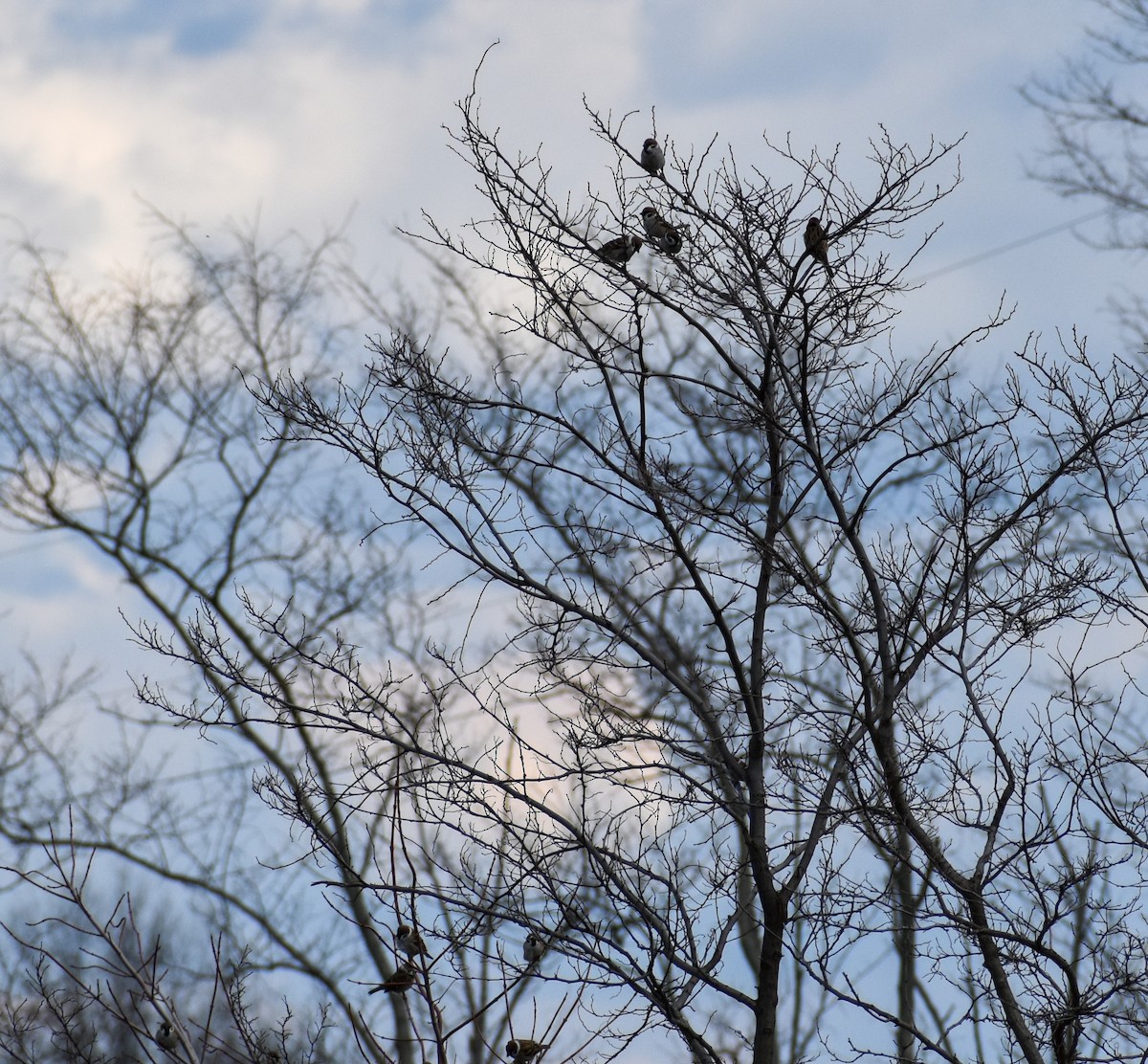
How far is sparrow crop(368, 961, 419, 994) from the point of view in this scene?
4064 mm

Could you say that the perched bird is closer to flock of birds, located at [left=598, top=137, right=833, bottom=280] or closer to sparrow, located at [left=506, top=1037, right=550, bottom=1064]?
→ sparrow, located at [left=506, top=1037, right=550, bottom=1064]

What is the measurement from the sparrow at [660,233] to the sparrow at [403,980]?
10.5 ft

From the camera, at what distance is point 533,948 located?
527 centimetres

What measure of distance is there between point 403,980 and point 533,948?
830mm

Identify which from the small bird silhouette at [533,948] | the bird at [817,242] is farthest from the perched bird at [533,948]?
the bird at [817,242]

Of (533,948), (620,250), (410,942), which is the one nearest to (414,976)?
(410,942)

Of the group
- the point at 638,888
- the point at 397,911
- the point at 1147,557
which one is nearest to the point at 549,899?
the point at 638,888

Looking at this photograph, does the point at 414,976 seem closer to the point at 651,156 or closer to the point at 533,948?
the point at 533,948

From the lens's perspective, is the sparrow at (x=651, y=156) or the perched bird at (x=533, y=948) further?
the sparrow at (x=651, y=156)

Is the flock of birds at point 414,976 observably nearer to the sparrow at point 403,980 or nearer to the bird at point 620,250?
the sparrow at point 403,980

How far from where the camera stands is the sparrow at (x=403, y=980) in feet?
13.3

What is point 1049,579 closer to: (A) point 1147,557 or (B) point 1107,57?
(A) point 1147,557

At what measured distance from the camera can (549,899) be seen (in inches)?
208

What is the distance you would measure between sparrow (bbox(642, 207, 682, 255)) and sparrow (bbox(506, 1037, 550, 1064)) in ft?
11.0
